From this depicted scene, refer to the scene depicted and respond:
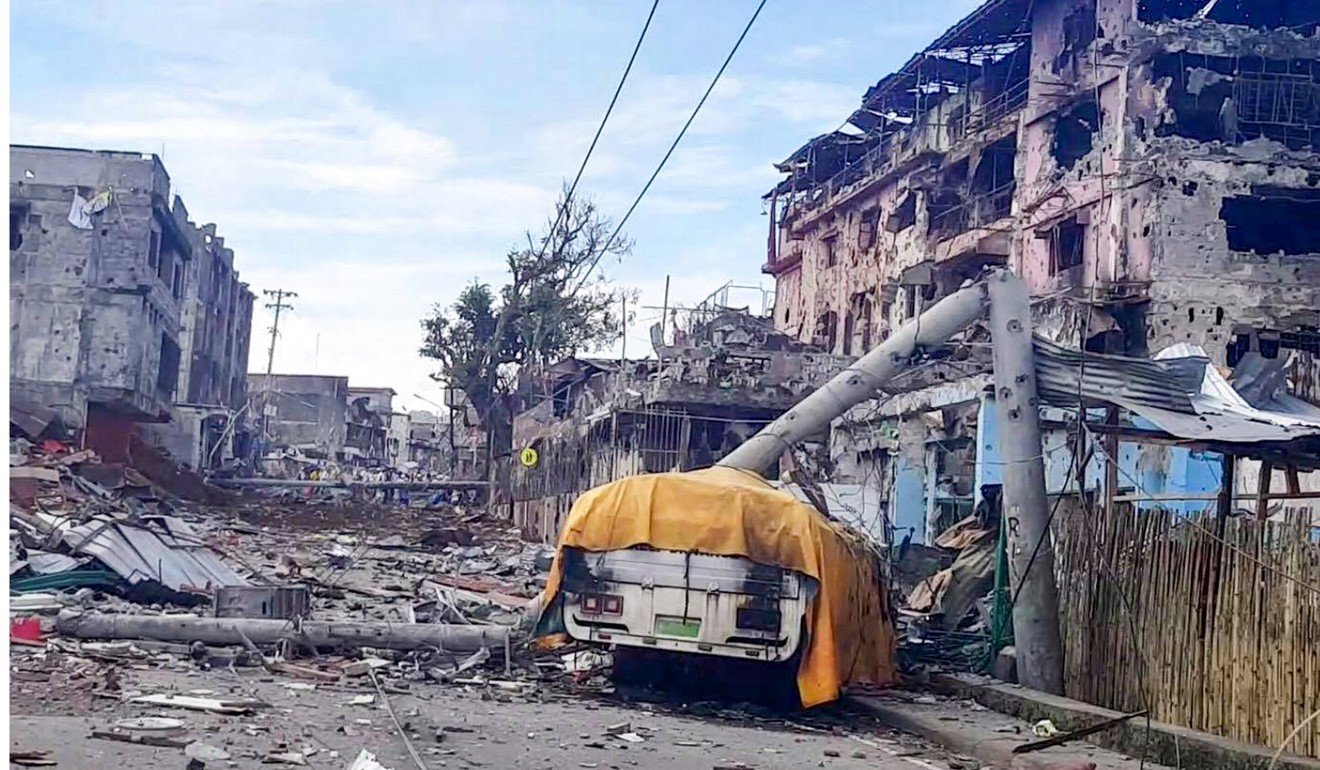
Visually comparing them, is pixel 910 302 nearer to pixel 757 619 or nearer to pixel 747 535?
pixel 747 535

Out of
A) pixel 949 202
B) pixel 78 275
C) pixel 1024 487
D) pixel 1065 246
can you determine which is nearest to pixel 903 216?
pixel 949 202

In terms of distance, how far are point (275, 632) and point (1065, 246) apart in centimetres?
2802

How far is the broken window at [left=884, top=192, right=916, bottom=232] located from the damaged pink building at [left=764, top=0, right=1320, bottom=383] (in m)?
1.92

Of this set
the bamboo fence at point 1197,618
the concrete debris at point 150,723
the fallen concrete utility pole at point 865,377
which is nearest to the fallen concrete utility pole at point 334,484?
the fallen concrete utility pole at point 865,377

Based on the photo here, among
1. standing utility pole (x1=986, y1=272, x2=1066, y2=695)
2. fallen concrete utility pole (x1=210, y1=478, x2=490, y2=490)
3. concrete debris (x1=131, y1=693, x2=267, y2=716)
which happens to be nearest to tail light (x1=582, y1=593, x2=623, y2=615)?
concrete debris (x1=131, y1=693, x2=267, y2=716)

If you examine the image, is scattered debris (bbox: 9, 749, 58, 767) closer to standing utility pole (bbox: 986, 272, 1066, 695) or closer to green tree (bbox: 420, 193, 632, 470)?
standing utility pole (bbox: 986, 272, 1066, 695)

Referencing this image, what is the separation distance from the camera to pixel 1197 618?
388 inches

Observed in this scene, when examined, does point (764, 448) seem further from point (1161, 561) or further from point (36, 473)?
point (36, 473)

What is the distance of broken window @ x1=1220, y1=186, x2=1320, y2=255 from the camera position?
33.3 metres

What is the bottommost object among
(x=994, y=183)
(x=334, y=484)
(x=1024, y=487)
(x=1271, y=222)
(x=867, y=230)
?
(x=334, y=484)

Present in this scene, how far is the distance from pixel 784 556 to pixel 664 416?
20.6 metres

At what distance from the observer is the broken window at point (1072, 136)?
36375mm

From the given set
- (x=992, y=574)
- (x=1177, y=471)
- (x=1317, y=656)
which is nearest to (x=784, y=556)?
(x=1317, y=656)

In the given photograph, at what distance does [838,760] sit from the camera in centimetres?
949
